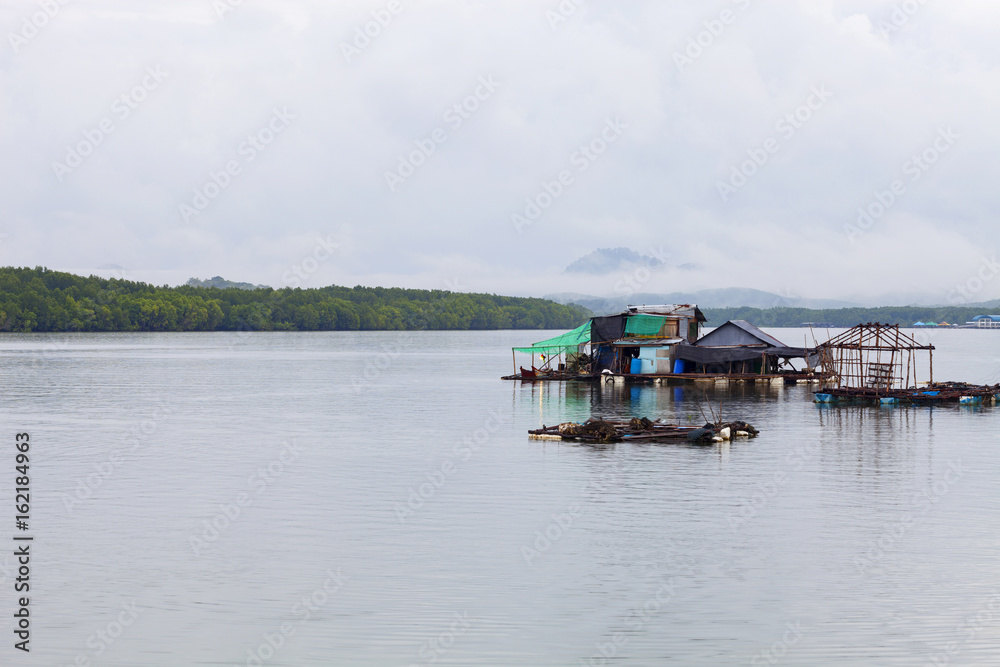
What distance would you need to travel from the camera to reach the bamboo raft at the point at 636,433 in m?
36.1

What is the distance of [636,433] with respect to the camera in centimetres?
3734

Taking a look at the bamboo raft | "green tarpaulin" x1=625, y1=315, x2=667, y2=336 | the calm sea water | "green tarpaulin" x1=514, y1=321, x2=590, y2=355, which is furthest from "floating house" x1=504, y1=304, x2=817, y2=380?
the bamboo raft

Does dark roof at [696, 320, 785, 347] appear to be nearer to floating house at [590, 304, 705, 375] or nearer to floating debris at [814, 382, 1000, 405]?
floating house at [590, 304, 705, 375]

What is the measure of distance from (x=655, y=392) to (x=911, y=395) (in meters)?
15.6

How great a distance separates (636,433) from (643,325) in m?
34.8

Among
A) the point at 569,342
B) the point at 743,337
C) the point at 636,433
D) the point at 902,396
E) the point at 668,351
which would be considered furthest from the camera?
the point at 569,342

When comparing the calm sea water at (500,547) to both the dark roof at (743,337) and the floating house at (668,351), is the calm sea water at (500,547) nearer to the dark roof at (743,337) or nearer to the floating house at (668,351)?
the floating house at (668,351)

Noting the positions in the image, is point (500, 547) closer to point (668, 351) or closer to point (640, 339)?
point (668, 351)

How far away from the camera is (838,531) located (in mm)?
21797

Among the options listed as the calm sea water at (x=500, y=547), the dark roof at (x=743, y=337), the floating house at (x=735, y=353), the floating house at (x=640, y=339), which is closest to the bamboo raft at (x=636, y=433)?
the calm sea water at (x=500, y=547)

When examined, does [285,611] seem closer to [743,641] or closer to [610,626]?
[610,626]

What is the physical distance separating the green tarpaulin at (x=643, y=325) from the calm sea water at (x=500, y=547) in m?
28.9

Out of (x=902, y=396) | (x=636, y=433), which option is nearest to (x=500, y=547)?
(x=636, y=433)

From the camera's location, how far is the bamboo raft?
118 feet
